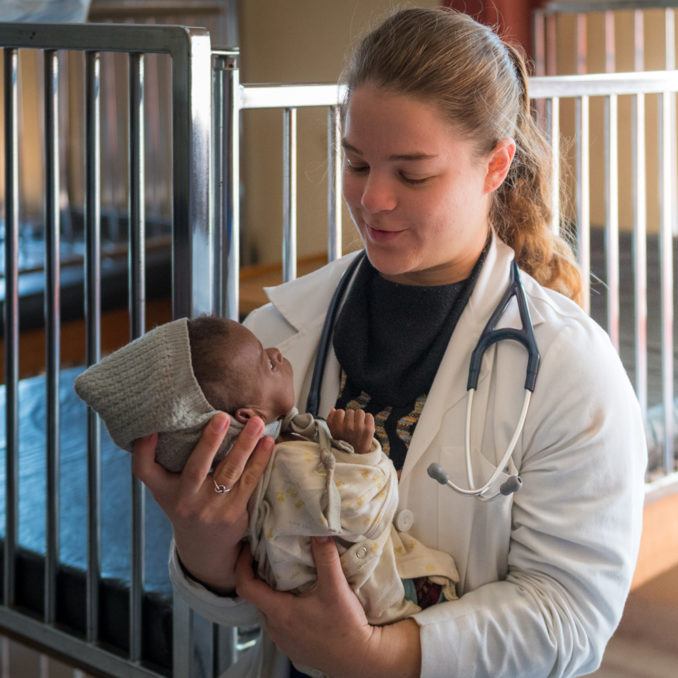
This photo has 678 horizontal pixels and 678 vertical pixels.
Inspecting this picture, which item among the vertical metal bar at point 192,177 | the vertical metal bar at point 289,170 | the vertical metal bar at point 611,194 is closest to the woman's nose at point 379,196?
the vertical metal bar at point 192,177

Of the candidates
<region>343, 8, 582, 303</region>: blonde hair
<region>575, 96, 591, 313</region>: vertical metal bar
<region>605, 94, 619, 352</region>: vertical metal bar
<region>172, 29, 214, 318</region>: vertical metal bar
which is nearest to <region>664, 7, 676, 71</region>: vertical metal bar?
<region>605, 94, 619, 352</region>: vertical metal bar

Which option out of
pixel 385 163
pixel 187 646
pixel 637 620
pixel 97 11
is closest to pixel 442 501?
pixel 385 163

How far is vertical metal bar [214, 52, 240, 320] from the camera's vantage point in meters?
1.66

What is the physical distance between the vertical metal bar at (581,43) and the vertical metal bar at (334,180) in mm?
3176

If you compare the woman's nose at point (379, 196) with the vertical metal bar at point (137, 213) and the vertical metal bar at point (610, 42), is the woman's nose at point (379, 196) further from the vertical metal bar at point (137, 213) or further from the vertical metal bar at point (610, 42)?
the vertical metal bar at point (610, 42)

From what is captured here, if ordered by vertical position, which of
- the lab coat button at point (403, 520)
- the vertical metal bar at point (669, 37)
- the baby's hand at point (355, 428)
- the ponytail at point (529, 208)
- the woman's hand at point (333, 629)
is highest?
the vertical metal bar at point (669, 37)

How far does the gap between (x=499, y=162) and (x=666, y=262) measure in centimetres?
136

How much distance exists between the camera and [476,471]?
133cm

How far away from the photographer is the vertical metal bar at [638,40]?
182 inches

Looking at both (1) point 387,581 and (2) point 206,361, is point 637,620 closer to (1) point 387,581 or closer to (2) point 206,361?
(1) point 387,581

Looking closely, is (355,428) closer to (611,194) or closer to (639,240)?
(611,194)

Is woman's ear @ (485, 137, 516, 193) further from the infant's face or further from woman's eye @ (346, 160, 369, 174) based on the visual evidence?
the infant's face

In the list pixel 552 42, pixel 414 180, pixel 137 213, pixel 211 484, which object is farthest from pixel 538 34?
pixel 211 484

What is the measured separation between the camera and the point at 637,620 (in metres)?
2.63
